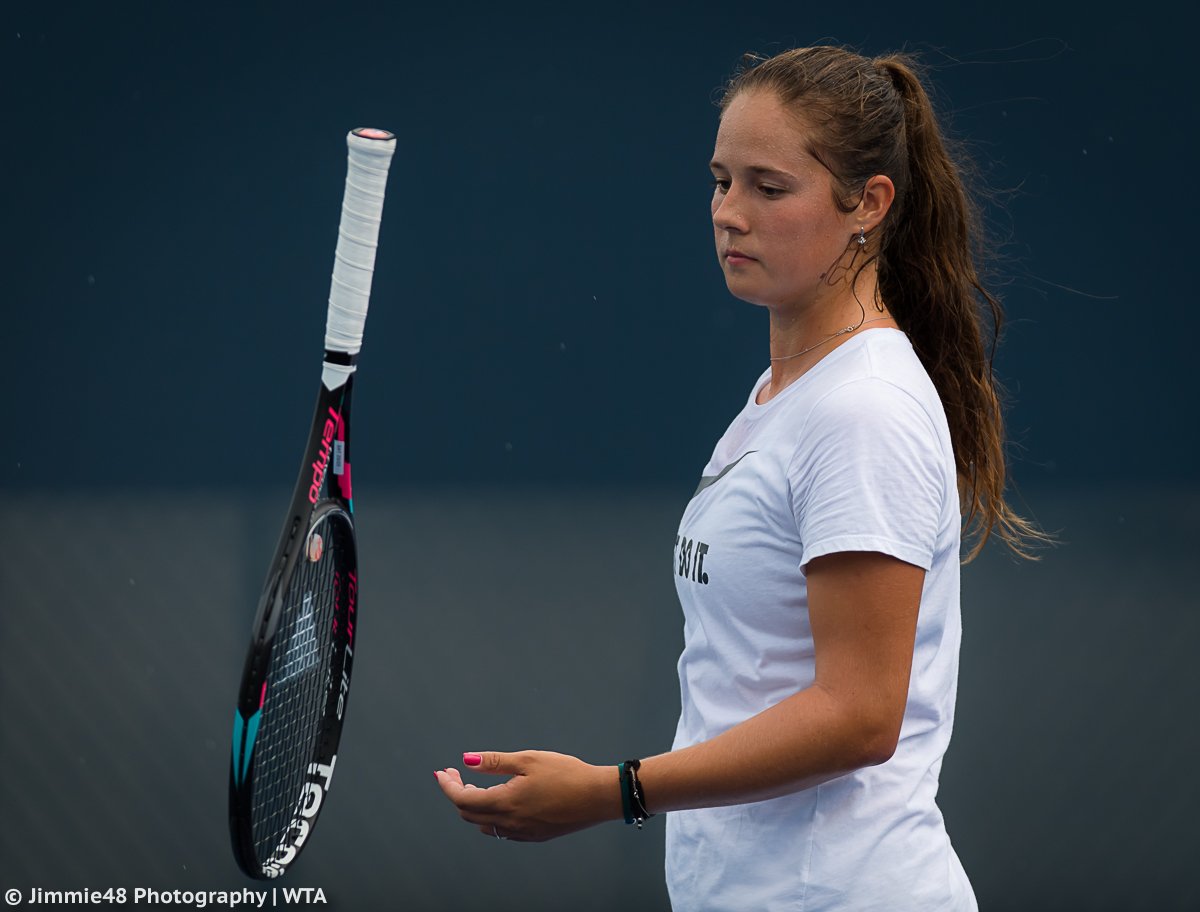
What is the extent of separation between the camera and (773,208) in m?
1.26

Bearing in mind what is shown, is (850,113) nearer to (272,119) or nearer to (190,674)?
(272,119)

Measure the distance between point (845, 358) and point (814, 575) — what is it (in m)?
0.21

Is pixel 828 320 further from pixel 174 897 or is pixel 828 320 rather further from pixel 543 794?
Result: pixel 174 897

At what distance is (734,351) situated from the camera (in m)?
3.16

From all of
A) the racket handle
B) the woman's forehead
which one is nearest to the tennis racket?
the racket handle

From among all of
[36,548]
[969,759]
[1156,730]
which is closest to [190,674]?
[36,548]

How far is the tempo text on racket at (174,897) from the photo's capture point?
3078 mm

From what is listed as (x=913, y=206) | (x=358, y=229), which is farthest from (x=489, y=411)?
(x=913, y=206)

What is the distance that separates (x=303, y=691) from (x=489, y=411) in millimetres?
1392

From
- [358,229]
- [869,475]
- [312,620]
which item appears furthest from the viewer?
[312,620]

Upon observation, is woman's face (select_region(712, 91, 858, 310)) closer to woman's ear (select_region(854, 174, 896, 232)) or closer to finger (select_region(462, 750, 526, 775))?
woman's ear (select_region(854, 174, 896, 232))

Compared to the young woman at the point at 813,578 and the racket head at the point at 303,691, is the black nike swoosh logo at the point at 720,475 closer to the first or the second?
the young woman at the point at 813,578

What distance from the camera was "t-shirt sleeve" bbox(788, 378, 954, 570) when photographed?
1.10m

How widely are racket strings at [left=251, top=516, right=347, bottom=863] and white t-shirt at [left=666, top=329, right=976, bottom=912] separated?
537mm
